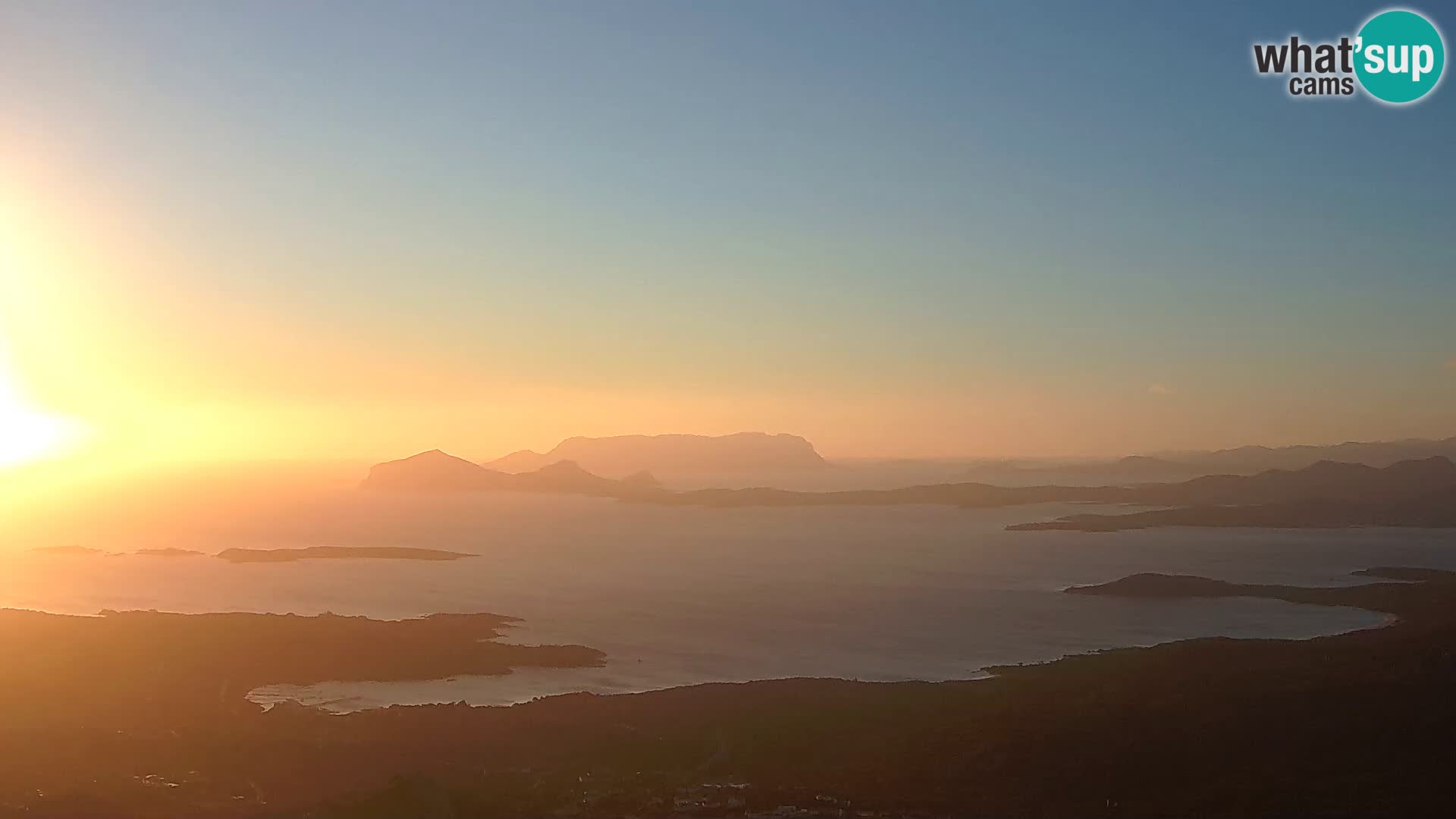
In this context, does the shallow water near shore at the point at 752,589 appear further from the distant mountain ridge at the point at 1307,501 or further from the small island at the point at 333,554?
the distant mountain ridge at the point at 1307,501

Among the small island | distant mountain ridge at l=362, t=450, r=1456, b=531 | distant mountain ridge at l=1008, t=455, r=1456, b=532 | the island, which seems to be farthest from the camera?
distant mountain ridge at l=362, t=450, r=1456, b=531

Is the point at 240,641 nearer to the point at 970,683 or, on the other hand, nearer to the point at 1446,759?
the point at 970,683

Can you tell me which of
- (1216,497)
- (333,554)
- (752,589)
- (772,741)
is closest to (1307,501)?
(1216,497)

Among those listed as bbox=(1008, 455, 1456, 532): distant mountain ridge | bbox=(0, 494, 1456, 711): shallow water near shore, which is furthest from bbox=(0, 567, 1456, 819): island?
bbox=(1008, 455, 1456, 532): distant mountain ridge

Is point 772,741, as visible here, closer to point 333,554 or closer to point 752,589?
point 752,589

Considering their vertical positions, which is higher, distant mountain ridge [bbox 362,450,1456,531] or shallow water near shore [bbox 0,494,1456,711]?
distant mountain ridge [bbox 362,450,1456,531]

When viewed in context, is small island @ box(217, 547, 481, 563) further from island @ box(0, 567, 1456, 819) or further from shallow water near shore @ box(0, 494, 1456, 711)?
island @ box(0, 567, 1456, 819)

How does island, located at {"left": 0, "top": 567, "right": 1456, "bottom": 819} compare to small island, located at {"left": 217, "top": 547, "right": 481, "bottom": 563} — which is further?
small island, located at {"left": 217, "top": 547, "right": 481, "bottom": 563}
